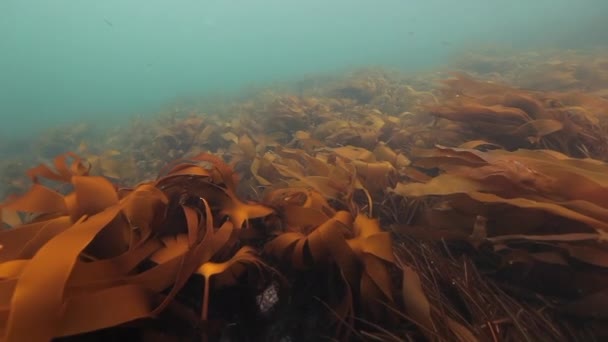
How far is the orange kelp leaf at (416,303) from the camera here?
2.30 feet

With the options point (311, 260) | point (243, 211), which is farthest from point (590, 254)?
point (243, 211)

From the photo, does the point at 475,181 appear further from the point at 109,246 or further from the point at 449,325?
the point at 109,246

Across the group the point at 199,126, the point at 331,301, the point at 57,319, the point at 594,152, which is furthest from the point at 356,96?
the point at 57,319

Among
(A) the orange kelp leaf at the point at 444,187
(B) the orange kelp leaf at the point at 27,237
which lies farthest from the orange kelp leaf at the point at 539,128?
(B) the orange kelp leaf at the point at 27,237

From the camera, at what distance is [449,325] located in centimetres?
70

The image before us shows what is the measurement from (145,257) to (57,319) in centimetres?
25

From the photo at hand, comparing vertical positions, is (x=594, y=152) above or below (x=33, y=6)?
below

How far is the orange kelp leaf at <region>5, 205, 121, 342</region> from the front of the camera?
519mm

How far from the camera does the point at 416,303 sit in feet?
2.36

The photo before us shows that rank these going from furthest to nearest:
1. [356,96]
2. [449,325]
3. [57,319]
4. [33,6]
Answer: [33,6], [356,96], [449,325], [57,319]

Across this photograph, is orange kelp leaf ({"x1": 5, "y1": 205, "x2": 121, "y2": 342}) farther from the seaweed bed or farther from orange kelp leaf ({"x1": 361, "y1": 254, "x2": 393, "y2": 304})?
orange kelp leaf ({"x1": 361, "y1": 254, "x2": 393, "y2": 304})

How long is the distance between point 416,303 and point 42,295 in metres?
0.77

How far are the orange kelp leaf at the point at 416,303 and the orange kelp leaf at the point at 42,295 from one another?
72 centimetres

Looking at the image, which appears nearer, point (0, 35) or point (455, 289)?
point (455, 289)
